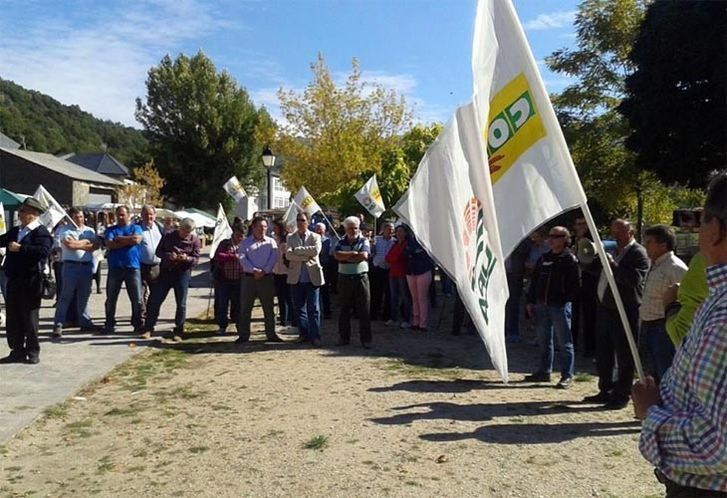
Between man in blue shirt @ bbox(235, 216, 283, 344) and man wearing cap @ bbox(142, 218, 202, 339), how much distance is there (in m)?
0.86

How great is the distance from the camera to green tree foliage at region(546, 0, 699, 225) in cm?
2373

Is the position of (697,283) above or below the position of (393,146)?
below

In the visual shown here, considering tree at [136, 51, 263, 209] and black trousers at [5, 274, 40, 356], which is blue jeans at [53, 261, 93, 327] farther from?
tree at [136, 51, 263, 209]

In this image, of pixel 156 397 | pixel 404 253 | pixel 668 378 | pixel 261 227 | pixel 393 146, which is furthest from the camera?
pixel 393 146

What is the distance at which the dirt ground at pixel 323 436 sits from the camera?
474cm

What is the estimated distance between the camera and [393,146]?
32.3 m

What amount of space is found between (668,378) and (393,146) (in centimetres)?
3062

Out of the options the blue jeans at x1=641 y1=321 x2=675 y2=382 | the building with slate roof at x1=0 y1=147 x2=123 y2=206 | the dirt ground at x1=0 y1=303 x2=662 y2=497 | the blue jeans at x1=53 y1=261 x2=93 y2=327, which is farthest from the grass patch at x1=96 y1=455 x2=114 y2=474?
the building with slate roof at x1=0 y1=147 x2=123 y2=206

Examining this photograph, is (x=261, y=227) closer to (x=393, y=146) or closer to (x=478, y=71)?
(x=478, y=71)

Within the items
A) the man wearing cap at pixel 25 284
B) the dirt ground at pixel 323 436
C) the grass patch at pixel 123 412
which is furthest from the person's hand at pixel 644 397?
the man wearing cap at pixel 25 284

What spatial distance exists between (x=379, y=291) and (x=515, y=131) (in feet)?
→ 33.5

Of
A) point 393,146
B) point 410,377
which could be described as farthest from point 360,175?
point 410,377

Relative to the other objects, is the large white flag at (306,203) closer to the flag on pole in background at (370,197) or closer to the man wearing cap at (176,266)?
the flag on pole in background at (370,197)

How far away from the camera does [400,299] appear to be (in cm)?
1285
